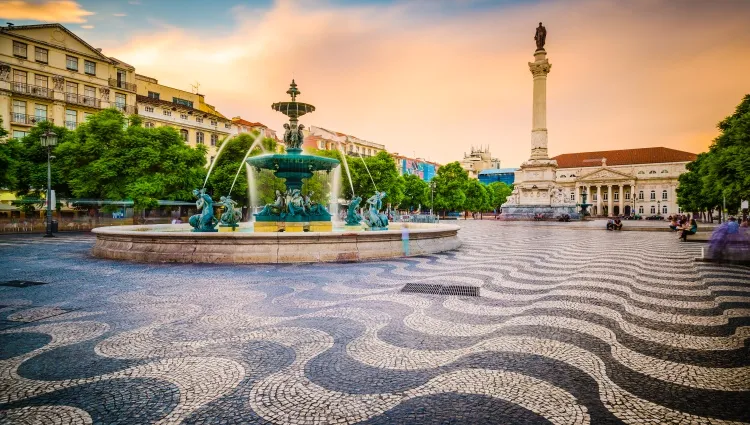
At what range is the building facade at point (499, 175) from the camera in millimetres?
139500

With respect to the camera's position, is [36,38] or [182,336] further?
[36,38]

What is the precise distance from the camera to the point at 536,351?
164 inches

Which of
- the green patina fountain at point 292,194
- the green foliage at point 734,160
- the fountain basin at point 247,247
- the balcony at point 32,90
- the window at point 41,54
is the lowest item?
the fountain basin at point 247,247

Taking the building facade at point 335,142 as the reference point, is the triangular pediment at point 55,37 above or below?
above

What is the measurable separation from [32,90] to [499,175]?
443 ft

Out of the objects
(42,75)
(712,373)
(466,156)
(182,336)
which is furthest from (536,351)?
(466,156)

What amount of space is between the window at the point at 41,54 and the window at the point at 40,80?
5.34ft

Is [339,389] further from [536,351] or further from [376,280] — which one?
[376,280]

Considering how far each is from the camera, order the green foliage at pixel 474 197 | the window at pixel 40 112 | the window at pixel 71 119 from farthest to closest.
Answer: the green foliage at pixel 474 197 < the window at pixel 71 119 < the window at pixel 40 112

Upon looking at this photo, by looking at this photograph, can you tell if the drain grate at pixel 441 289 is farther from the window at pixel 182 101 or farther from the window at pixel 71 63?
the window at pixel 182 101

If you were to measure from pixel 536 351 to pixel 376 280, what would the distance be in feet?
14.7

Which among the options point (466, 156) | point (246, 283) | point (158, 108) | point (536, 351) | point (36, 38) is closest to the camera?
point (536, 351)

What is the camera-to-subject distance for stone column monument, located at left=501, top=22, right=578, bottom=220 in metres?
49.4

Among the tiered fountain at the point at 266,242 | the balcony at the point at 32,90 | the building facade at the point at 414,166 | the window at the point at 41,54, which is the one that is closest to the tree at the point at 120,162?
the balcony at the point at 32,90
